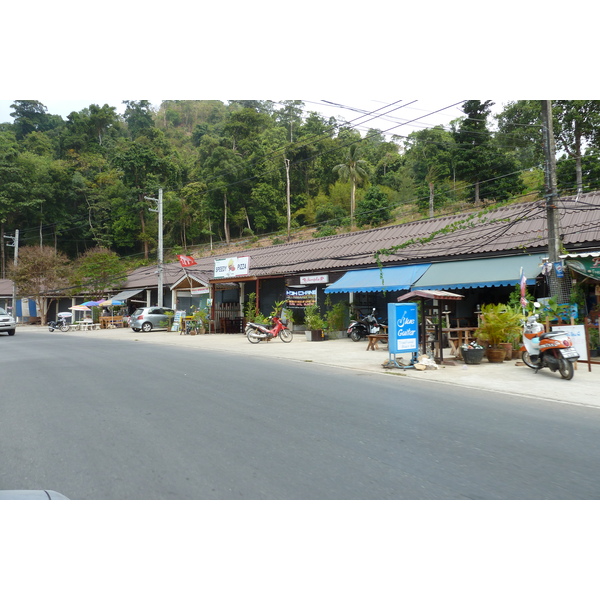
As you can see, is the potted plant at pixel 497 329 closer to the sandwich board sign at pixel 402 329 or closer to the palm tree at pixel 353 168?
the sandwich board sign at pixel 402 329

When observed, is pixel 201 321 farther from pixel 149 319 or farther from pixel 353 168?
pixel 353 168

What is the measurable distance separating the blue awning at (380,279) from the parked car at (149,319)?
491 inches

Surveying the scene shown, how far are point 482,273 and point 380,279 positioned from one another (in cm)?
395

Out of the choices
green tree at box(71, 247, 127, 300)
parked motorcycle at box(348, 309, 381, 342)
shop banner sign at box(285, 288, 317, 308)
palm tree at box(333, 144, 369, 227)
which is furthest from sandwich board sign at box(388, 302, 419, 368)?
palm tree at box(333, 144, 369, 227)

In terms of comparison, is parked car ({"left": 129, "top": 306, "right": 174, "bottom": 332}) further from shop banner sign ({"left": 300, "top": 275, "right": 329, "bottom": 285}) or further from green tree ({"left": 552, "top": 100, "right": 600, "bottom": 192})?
green tree ({"left": 552, "top": 100, "right": 600, "bottom": 192})

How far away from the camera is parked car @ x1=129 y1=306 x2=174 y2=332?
25.8 m

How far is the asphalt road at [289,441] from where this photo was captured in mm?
3484

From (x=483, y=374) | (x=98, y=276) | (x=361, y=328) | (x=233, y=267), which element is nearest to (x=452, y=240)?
(x=361, y=328)

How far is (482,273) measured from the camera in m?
13.9

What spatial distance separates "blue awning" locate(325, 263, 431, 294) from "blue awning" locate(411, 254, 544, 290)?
19.5 inches

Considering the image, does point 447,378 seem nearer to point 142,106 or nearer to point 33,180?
point 33,180

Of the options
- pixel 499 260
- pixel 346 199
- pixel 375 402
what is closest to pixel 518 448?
pixel 375 402

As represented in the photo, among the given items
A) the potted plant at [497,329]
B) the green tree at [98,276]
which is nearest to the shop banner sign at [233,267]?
the potted plant at [497,329]

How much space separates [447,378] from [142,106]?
70498 millimetres
